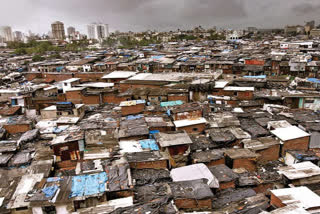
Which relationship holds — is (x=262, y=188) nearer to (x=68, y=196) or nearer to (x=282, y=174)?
(x=282, y=174)

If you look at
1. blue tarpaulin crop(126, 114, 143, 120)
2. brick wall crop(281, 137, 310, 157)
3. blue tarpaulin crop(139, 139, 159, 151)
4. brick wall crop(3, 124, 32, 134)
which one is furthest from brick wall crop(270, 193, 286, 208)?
brick wall crop(3, 124, 32, 134)

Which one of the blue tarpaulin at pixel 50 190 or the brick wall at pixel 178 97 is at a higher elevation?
the brick wall at pixel 178 97

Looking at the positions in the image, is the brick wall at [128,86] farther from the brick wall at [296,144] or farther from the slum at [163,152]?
the brick wall at [296,144]

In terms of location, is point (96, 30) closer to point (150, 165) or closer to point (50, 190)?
point (150, 165)

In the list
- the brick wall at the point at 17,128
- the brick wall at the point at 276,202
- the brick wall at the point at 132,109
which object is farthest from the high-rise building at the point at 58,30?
the brick wall at the point at 276,202

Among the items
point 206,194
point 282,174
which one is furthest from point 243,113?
point 206,194

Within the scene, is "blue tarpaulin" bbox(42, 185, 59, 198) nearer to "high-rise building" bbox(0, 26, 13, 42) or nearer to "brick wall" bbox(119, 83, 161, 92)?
"brick wall" bbox(119, 83, 161, 92)
